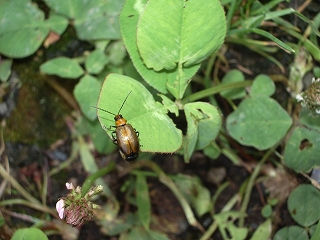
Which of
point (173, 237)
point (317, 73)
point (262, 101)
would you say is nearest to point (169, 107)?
point (262, 101)

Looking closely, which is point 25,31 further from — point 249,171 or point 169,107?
point 249,171

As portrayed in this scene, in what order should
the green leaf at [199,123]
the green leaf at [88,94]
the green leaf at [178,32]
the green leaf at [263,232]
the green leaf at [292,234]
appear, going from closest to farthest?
the green leaf at [178,32] < the green leaf at [199,123] < the green leaf at [292,234] < the green leaf at [263,232] < the green leaf at [88,94]

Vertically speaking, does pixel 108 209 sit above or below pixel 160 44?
below

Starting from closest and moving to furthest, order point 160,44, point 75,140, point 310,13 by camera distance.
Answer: point 160,44 < point 310,13 < point 75,140

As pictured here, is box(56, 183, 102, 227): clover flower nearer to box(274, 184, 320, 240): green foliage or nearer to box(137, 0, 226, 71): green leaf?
box(137, 0, 226, 71): green leaf

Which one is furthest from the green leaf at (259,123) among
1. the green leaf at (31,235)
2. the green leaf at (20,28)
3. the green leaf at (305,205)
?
the green leaf at (20,28)

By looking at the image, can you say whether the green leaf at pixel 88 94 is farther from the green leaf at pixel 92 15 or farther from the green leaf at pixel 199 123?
the green leaf at pixel 199 123

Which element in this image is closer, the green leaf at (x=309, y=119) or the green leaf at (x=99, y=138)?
the green leaf at (x=309, y=119)
